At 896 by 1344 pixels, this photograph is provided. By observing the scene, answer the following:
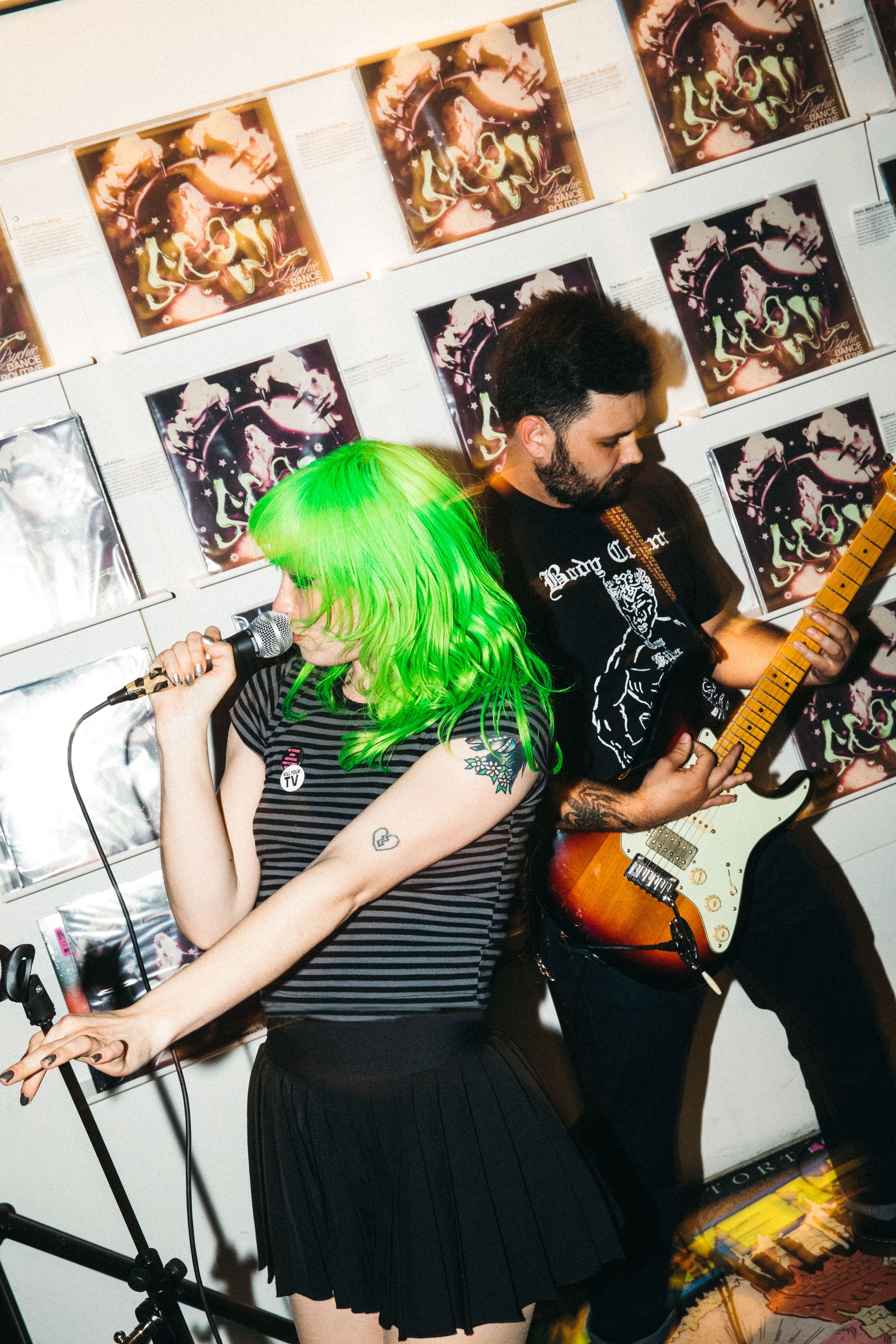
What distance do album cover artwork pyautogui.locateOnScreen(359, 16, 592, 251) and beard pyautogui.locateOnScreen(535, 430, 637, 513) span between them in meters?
0.56

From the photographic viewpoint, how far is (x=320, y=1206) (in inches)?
51.1

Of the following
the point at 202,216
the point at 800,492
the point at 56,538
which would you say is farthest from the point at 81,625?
the point at 800,492

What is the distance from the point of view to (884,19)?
2.10 metres

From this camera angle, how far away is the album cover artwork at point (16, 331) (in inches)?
72.2

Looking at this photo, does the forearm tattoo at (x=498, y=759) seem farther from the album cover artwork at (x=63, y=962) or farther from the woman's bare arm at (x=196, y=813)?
the album cover artwork at (x=63, y=962)

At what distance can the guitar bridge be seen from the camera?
181cm

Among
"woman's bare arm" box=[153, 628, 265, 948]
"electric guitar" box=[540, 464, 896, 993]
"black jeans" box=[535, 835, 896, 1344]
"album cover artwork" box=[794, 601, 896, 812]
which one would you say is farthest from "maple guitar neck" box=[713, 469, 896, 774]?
"woman's bare arm" box=[153, 628, 265, 948]

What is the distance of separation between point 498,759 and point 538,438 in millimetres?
896

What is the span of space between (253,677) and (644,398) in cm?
98

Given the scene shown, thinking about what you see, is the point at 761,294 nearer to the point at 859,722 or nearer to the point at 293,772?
the point at 859,722

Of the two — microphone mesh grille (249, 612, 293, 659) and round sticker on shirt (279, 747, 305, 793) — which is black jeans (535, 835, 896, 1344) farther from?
microphone mesh grille (249, 612, 293, 659)

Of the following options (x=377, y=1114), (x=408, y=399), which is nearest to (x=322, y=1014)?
(x=377, y=1114)

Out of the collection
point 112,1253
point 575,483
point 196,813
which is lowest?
point 112,1253

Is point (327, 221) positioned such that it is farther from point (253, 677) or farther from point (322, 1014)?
point (322, 1014)
